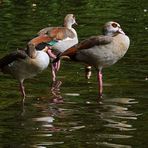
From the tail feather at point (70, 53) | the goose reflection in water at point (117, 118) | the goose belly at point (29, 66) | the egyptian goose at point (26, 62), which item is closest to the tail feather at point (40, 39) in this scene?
the tail feather at point (70, 53)

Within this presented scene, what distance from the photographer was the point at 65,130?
39.0 ft

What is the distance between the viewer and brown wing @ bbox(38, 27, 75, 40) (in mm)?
16703

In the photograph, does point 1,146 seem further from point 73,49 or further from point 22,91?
point 73,49

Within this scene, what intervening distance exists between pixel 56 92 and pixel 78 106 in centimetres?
157

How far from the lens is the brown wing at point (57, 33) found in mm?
16703

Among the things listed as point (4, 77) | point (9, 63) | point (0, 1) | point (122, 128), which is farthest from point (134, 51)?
point (0, 1)

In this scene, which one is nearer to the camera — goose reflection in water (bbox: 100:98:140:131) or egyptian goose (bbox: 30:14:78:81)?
goose reflection in water (bbox: 100:98:140:131)

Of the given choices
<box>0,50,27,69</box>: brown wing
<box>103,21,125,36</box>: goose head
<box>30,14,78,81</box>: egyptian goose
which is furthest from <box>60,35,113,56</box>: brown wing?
<box>0,50,27,69</box>: brown wing

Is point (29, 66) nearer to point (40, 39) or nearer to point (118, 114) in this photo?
point (40, 39)

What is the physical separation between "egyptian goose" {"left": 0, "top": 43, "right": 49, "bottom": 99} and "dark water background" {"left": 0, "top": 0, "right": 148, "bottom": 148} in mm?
507

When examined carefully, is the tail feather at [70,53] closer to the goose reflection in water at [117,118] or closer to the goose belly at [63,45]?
the goose belly at [63,45]

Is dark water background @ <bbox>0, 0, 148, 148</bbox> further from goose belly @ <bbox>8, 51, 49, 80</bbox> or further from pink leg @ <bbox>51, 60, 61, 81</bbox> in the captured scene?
goose belly @ <bbox>8, 51, 49, 80</bbox>

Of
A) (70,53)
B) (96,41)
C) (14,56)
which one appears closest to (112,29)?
(96,41)

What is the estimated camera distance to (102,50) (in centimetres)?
1494
